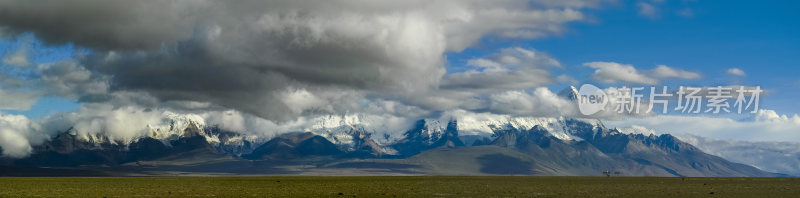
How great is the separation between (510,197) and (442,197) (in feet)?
30.9

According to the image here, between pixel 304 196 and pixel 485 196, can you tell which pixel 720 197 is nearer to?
pixel 485 196

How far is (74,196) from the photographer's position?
9569 cm

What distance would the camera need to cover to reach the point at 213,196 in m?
93.9

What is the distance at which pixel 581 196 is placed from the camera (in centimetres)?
9481

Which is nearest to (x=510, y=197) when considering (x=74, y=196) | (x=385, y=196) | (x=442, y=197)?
(x=442, y=197)

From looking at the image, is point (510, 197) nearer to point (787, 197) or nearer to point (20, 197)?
point (787, 197)

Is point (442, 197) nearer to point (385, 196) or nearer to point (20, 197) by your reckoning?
point (385, 196)

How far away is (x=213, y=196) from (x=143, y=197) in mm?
9640

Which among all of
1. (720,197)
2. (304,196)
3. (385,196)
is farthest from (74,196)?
(720,197)

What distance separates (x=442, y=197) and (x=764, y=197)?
153ft

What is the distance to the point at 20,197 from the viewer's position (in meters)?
93.4

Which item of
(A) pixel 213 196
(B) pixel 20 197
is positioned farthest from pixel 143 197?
(B) pixel 20 197

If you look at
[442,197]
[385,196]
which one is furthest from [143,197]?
[442,197]

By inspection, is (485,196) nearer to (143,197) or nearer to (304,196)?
(304,196)
